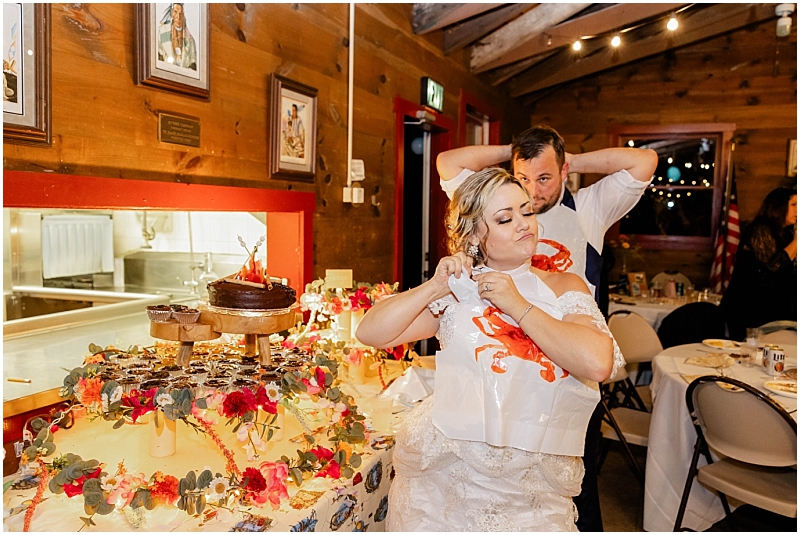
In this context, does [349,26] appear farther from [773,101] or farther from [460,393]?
[773,101]

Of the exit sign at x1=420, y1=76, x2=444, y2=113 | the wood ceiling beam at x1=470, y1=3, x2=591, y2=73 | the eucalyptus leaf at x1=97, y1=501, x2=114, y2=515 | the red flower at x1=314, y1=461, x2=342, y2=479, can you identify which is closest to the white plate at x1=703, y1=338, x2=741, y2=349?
the exit sign at x1=420, y1=76, x2=444, y2=113

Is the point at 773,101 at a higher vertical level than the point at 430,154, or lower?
higher

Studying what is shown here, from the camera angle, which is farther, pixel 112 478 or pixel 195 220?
pixel 195 220

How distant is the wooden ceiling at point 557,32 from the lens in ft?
14.9

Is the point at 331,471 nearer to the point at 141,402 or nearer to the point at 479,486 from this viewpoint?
the point at 479,486

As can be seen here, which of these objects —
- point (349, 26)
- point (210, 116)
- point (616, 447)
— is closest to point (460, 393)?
point (210, 116)

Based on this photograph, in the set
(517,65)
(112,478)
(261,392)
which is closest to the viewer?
(112,478)

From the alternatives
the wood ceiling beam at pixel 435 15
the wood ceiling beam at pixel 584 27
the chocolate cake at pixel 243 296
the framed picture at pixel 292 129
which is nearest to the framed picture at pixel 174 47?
the framed picture at pixel 292 129

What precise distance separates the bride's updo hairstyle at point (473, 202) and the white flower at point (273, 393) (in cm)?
60

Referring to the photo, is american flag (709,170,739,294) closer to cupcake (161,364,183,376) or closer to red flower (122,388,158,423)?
cupcake (161,364,183,376)

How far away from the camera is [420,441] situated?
169 centimetres

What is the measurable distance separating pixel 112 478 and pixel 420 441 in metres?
0.74

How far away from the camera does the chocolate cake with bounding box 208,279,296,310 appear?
185 centimetres

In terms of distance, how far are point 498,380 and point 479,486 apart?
0.91 feet
